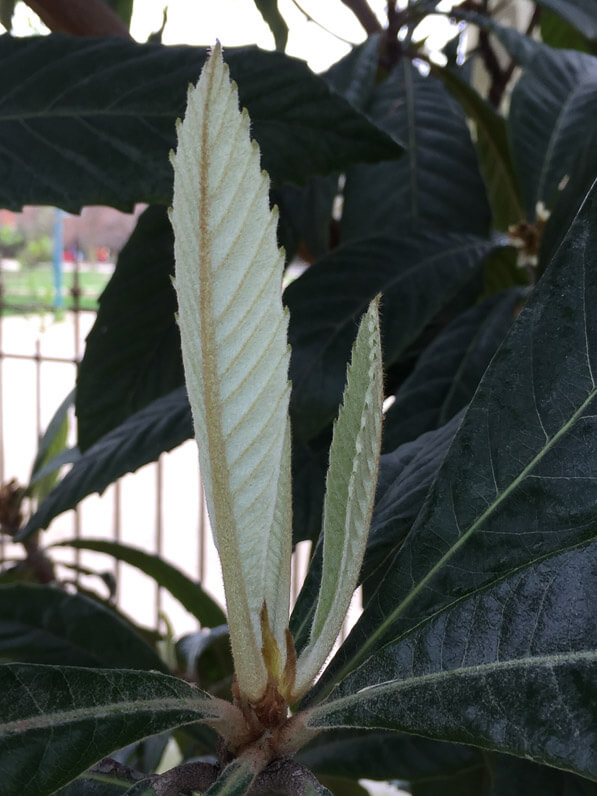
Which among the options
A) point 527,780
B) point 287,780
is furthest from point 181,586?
point 287,780

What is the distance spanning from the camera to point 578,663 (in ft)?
0.67

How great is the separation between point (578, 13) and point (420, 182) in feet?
0.60

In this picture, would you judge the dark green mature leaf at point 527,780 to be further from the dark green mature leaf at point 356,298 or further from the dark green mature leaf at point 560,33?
the dark green mature leaf at point 560,33

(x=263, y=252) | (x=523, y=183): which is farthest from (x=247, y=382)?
(x=523, y=183)

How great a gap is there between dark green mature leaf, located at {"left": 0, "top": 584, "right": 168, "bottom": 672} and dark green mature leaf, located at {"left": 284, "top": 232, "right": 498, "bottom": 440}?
7.3 inches

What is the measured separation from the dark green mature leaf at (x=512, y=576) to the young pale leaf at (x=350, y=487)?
16 mm

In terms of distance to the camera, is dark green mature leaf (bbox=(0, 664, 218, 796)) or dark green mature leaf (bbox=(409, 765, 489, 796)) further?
dark green mature leaf (bbox=(409, 765, 489, 796))

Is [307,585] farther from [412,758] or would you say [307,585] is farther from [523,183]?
[523,183]

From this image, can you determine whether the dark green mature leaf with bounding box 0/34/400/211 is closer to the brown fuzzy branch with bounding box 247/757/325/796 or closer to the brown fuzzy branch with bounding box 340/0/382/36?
the brown fuzzy branch with bounding box 247/757/325/796

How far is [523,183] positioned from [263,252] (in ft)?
1.90

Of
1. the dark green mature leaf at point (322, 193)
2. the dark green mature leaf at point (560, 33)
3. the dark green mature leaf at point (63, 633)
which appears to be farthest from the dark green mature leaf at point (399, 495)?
the dark green mature leaf at point (560, 33)

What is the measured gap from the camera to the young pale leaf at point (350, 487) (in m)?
0.21

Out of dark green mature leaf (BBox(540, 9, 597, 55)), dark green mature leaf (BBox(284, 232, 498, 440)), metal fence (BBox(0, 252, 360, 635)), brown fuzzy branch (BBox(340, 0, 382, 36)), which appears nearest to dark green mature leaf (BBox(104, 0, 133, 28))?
brown fuzzy branch (BBox(340, 0, 382, 36))

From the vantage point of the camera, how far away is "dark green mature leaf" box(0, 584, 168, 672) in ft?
1.78
